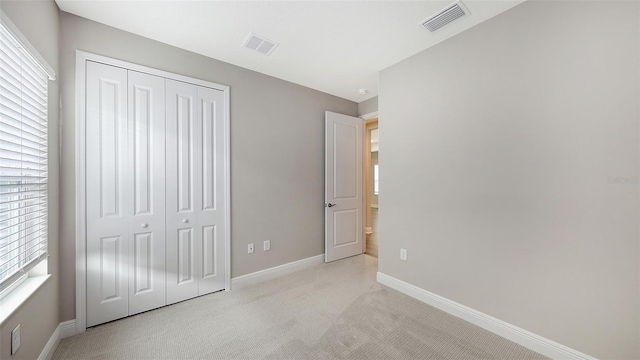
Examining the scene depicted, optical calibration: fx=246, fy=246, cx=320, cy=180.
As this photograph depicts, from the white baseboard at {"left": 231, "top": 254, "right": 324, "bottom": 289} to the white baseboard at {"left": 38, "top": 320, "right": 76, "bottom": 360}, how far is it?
1.28 metres

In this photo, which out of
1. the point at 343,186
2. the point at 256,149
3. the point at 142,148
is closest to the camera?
the point at 142,148

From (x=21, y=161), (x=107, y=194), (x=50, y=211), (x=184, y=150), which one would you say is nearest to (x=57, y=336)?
Answer: (x=50, y=211)

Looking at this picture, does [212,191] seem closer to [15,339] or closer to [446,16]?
[15,339]

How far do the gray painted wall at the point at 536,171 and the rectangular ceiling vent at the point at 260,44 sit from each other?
57.7 inches

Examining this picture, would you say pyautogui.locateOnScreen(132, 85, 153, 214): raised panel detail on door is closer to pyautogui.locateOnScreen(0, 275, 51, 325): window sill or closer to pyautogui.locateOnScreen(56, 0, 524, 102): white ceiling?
pyautogui.locateOnScreen(56, 0, 524, 102): white ceiling

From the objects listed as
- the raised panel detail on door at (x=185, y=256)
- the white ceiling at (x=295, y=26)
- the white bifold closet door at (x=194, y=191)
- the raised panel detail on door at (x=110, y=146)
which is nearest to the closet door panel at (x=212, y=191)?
the white bifold closet door at (x=194, y=191)

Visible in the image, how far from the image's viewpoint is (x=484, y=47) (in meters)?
2.06

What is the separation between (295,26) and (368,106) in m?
2.06

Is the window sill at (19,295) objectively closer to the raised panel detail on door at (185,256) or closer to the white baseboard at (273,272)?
the raised panel detail on door at (185,256)

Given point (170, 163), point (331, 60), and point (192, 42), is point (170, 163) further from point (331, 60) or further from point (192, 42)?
point (331, 60)

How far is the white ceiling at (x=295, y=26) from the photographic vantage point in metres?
1.87

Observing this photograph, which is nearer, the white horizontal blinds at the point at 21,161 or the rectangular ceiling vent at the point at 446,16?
the white horizontal blinds at the point at 21,161

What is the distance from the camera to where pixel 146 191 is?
2.25m

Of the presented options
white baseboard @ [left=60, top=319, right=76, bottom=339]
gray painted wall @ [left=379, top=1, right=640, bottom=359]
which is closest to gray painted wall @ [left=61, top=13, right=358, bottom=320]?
white baseboard @ [left=60, top=319, right=76, bottom=339]
